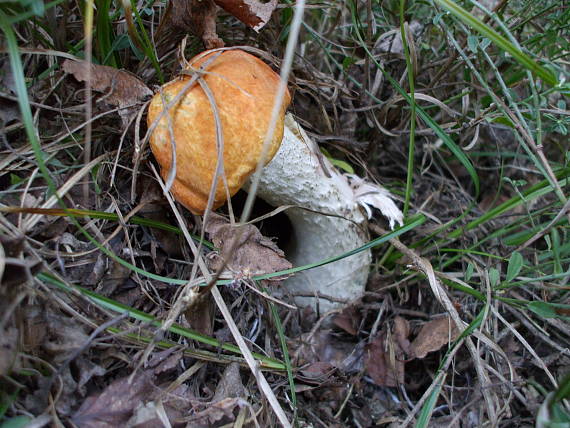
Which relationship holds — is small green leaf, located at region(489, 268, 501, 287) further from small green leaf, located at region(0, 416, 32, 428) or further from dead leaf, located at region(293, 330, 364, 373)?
small green leaf, located at region(0, 416, 32, 428)

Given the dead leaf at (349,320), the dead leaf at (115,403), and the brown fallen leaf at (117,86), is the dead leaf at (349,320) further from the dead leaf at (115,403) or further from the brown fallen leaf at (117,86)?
the brown fallen leaf at (117,86)

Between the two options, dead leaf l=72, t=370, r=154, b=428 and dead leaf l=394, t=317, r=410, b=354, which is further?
dead leaf l=394, t=317, r=410, b=354

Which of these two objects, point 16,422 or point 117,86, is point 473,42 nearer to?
point 117,86

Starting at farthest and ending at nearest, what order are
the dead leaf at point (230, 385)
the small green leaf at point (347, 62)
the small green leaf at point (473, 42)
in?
the small green leaf at point (347, 62) < the small green leaf at point (473, 42) < the dead leaf at point (230, 385)

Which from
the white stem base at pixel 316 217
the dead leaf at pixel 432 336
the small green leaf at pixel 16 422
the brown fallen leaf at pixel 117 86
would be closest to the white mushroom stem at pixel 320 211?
the white stem base at pixel 316 217

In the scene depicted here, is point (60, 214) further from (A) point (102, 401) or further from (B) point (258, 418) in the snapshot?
(B) point (258, 418)

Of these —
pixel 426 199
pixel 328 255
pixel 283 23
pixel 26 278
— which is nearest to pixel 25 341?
pixel 26 278

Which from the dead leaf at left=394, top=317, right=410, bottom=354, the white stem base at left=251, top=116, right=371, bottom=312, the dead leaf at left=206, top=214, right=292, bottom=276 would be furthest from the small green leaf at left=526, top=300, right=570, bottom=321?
the dead leaf at left=206, top=214, right=292, bottom=276
